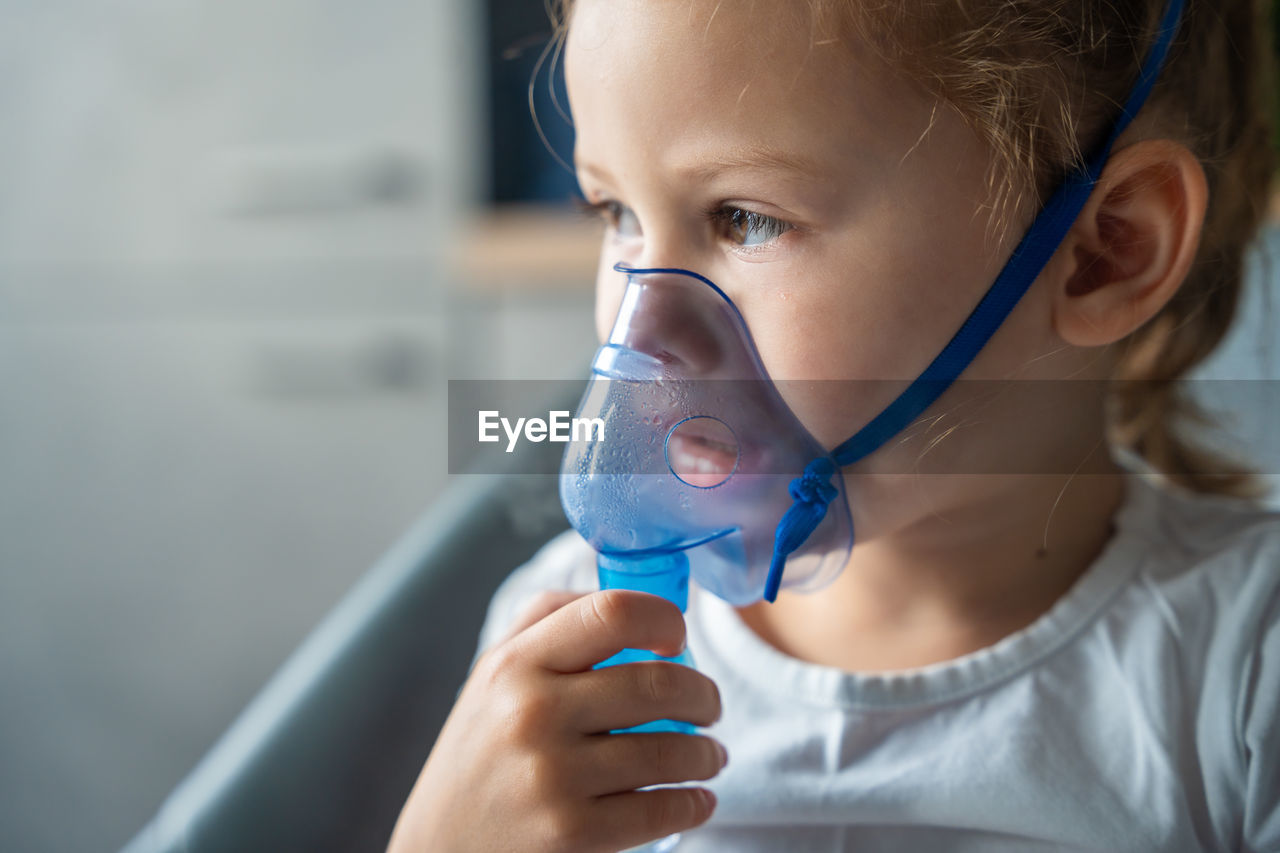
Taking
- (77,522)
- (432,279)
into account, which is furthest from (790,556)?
(77,522)

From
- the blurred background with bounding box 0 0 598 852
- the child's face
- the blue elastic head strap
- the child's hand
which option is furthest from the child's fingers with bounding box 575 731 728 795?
the blurred background with bounding box 0 0 598 852

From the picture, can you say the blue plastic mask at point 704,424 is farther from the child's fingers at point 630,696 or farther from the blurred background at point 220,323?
the blurred background at point 220,323

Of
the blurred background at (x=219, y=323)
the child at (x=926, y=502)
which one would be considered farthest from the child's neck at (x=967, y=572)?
the blurred background at (x=219, y=323)

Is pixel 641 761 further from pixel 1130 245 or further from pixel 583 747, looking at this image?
pixel 1130 245

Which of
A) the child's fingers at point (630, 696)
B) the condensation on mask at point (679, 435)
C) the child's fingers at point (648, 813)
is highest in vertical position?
the condensation on mask at point (679, 435)

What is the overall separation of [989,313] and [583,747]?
0.35 m

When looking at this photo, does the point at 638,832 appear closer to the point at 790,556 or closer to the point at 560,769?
the point at 560,769

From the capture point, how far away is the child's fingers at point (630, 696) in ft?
1.93

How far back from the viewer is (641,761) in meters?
0.59

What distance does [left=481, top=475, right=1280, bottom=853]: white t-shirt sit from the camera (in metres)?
0.62

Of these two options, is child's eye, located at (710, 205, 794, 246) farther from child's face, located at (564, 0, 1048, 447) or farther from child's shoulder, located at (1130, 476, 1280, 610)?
child's shoulder, located at (1130, 476, 1280, 610)

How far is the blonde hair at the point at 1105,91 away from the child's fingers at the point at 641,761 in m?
0.35

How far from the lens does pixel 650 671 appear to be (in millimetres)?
595

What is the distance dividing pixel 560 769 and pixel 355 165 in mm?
1489
